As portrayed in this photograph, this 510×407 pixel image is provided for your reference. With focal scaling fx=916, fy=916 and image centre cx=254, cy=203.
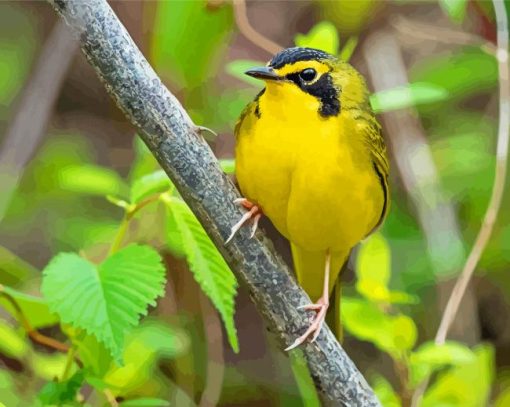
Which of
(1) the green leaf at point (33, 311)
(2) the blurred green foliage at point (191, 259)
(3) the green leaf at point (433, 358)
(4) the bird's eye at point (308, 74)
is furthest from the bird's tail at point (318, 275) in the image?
(1) the green leaf at point (33, 311)

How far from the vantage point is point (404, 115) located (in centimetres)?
276

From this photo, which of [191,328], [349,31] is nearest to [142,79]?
[191,328]

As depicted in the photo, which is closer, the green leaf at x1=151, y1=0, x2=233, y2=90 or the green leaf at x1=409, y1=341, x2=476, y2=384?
the green leaf at x1=409, y1=341, x2=476, y2=384

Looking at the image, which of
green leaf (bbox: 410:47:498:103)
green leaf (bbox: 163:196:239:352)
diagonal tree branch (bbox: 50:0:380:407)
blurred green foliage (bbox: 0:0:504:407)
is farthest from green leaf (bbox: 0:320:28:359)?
green leaf (bbox: 410:47:498:103)

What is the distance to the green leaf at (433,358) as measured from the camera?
57.2 inches

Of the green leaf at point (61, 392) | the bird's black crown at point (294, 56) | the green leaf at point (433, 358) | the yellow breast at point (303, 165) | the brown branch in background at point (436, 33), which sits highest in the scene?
the brown branch in background at point (436, 33)

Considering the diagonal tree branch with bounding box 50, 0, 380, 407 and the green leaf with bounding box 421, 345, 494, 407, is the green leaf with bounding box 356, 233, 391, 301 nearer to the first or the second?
the green leaf with bounding box 421, 345, 494, 407

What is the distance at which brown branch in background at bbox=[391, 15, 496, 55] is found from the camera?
237 centimetres

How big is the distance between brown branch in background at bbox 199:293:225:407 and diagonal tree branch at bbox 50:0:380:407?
0.86 meters

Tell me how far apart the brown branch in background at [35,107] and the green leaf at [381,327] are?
135 cm

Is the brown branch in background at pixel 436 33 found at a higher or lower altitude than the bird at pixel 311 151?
higher

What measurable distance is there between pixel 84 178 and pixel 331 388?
902 mm

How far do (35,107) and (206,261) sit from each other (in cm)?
180

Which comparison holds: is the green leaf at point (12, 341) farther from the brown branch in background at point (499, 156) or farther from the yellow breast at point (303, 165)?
the brown branch in background at point (499, 156)
